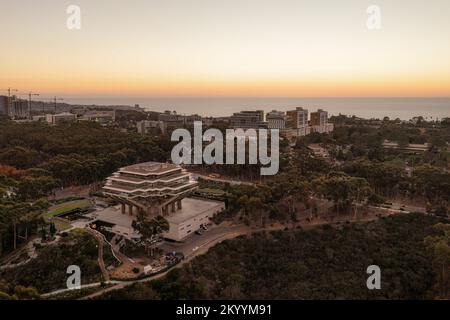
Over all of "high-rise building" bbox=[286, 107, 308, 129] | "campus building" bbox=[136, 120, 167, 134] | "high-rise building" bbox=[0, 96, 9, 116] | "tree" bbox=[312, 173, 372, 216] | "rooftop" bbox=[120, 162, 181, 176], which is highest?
"high-rise building" bbox=[0, 96, 9, 116]

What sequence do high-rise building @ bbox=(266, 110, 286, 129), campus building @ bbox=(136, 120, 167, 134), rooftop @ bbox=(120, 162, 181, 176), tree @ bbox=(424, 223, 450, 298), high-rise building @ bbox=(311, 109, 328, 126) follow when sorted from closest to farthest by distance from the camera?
tree @ bbox=(424, 223, 450, 298) < rooftop @ bbox=(120, 162, 181, 176) < campus building @ bbox=(136, 120, 167, 134) < high-rise building @ bbox=(266, 110, 286, 129) < high-rise building @ bbox=(311, 109, 328, 126)

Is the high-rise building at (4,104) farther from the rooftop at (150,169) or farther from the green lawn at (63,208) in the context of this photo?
the rooftop at (150,169)

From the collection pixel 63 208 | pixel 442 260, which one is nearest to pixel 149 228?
pixel 63 208

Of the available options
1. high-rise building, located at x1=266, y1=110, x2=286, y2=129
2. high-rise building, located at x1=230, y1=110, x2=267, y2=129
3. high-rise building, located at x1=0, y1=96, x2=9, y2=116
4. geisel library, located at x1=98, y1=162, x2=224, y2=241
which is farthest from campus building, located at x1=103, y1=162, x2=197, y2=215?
high-rise building, located at x1=0, y1=96, x2=9, y2=116

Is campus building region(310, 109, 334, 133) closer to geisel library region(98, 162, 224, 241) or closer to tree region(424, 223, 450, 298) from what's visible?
geisel library region(98, 162, 224, 241)

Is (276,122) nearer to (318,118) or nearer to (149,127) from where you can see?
(318,118)

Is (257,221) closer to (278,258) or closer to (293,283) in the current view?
(278,258)

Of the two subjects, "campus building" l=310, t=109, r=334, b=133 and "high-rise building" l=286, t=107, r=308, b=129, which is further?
"campus building" l=310, t=109, r=334, b=133
